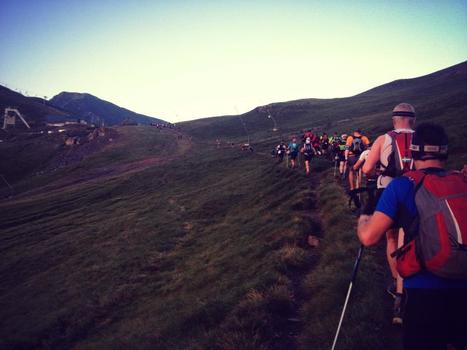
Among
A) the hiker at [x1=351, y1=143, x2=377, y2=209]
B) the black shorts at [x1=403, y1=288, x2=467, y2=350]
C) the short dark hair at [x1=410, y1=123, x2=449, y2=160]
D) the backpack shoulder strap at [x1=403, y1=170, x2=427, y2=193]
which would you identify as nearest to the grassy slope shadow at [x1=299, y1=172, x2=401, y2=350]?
the hiker at [x1=351, y1=143, x2=377, y2=209]

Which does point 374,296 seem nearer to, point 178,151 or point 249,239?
point 249,239

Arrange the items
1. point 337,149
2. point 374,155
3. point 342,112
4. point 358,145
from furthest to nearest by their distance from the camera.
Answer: point 342,112 < point 337,149 < point 358,145 < point 374,155

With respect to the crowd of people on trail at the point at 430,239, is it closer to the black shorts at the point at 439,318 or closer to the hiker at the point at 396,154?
the black shorts at the point at 439,318

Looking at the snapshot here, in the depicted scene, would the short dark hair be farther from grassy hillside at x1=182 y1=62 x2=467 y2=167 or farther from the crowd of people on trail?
grassy hillside at x1=182 y1=62 x2=467 y2=167

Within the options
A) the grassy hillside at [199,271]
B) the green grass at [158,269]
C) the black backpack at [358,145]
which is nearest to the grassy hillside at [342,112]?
the grassy hillside at [199,271]

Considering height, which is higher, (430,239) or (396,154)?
(396,154)

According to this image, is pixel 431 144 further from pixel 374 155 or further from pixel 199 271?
pixel 199 271

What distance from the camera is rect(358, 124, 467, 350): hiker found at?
9.43 feet

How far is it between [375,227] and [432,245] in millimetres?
533

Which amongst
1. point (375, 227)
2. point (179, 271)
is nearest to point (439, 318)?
point (375, 227)

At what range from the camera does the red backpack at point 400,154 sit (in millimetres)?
5688

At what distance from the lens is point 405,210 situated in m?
3.17

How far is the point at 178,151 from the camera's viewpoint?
76.1 meters

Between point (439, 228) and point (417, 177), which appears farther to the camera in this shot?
point (417, 177)
